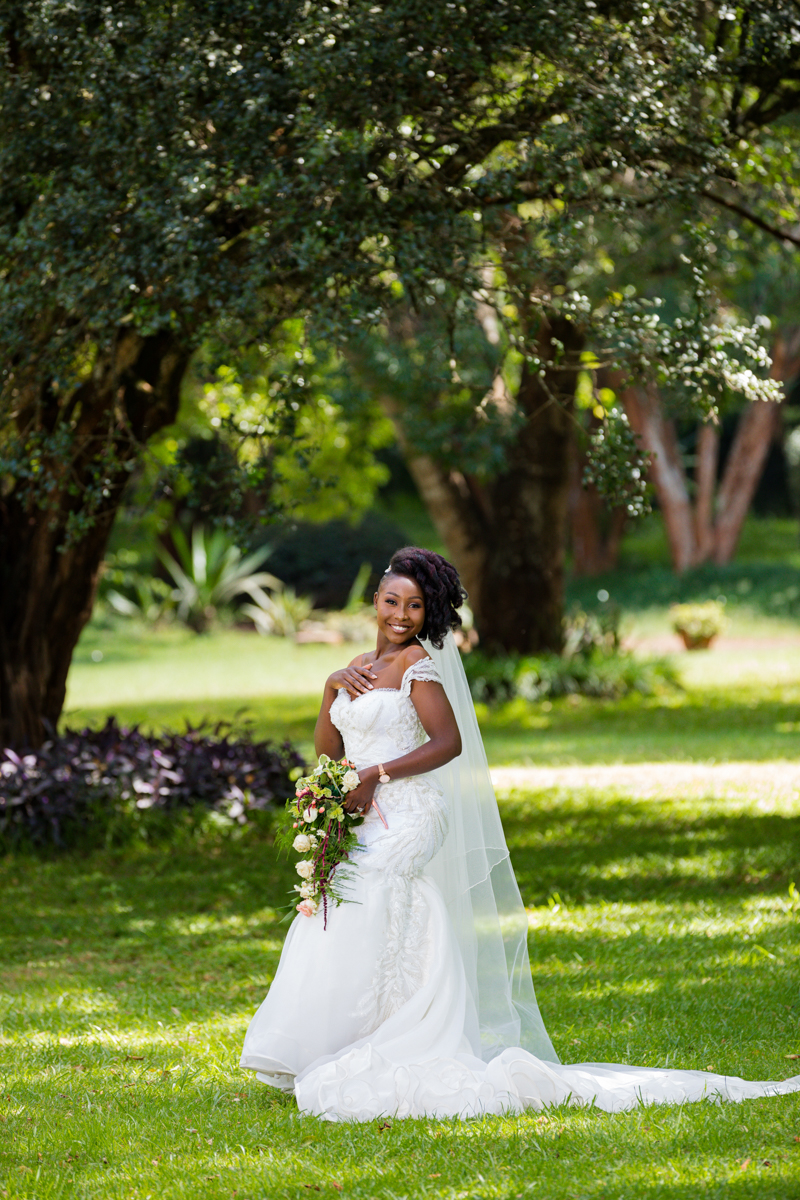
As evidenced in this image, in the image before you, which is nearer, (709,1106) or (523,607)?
(709,1106)

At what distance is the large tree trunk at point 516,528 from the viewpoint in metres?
15.6

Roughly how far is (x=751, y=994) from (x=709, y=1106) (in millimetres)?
1658

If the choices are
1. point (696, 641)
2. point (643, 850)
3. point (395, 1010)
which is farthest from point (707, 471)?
point (395, 1010)

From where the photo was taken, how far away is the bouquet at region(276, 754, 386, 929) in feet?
15.1

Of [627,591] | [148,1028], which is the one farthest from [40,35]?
[627,591]

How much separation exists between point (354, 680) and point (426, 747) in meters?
0.38

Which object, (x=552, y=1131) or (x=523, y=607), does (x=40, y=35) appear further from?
(x=523, y=607)

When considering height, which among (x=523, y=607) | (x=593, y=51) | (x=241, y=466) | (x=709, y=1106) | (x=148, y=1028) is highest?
(x=593, y=51)

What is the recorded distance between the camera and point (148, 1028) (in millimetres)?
5711

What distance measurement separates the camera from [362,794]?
15.3 ft

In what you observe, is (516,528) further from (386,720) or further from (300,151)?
(386,720)

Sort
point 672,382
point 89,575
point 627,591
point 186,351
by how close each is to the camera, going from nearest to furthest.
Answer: point 672,382 < point 186,351 < point 89,575 < point 627,591

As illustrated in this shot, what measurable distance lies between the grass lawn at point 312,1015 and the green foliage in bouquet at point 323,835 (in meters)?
0.42

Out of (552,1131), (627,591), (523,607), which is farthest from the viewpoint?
(627,591)
